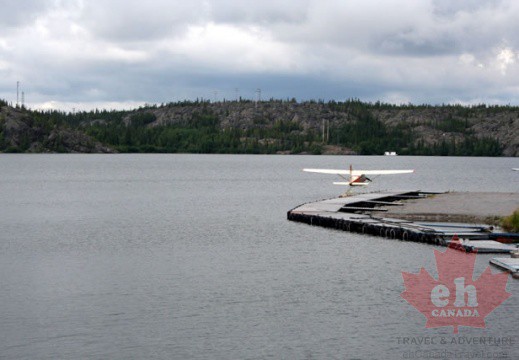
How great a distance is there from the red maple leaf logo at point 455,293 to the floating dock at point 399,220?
496 cm

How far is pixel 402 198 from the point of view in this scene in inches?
2729

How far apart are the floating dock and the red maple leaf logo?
496cm

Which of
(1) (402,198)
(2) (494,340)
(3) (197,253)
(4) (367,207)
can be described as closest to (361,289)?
(2) (494,340)

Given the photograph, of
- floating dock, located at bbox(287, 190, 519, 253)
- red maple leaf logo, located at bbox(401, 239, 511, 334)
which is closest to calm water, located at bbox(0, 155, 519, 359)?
red maple leaf logo, located at bbox(401, 239, 511, 334)

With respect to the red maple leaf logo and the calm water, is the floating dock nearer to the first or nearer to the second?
the calm water

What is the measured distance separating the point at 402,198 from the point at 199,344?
158 feet

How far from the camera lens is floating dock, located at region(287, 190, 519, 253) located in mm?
41784

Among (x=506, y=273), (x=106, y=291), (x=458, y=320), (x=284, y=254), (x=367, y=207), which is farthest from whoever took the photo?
(x=367, y=207)

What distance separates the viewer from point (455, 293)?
3002cm

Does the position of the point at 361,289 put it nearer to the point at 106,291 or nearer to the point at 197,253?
the point at 106,291

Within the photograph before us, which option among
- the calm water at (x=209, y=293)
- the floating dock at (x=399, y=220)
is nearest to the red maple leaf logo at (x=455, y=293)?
the calm water at (x=209, y=293)

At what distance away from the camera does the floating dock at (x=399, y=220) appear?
137ft

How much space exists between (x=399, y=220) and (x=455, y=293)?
20555 millimetres

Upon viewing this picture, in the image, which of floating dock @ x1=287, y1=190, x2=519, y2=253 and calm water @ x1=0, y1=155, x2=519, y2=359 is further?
floating dock @ x1=287, y1=190, x2=519, y2=253
